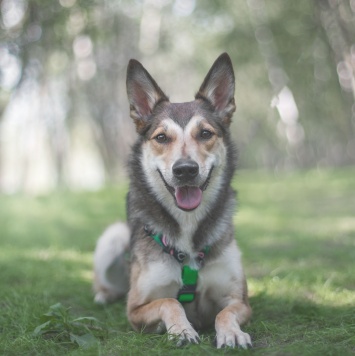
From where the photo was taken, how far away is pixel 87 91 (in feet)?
84.7

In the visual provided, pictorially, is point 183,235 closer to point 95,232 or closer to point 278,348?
point 278,348

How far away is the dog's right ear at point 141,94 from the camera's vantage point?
445 centimetres

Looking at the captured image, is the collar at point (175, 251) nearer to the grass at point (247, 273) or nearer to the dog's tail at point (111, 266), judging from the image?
A: the grass at point (247, 273)

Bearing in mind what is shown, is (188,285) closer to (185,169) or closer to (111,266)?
(185,169)

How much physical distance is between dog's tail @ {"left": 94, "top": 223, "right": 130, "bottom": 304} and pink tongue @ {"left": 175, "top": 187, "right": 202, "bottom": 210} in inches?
53.6

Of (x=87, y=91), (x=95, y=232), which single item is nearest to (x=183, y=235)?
(x=95, y=232)

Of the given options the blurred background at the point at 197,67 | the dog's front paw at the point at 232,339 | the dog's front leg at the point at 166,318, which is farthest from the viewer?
the blurred background at the point at 197,67

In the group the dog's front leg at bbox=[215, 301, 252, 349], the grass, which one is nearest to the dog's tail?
the grass

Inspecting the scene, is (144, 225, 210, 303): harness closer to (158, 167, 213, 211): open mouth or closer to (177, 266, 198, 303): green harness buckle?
(177, 266, 198, 303): green harness buckle

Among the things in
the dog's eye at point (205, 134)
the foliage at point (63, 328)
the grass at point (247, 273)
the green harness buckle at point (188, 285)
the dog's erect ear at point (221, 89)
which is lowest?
the grass at point (247, 273)

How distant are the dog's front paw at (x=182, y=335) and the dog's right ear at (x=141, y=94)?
1.78m

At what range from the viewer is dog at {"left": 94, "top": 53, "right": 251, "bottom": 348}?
388cm

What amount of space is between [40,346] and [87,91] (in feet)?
76.6

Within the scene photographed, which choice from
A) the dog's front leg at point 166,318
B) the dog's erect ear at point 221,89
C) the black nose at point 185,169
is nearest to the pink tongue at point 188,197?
the black nose at point 185,169
